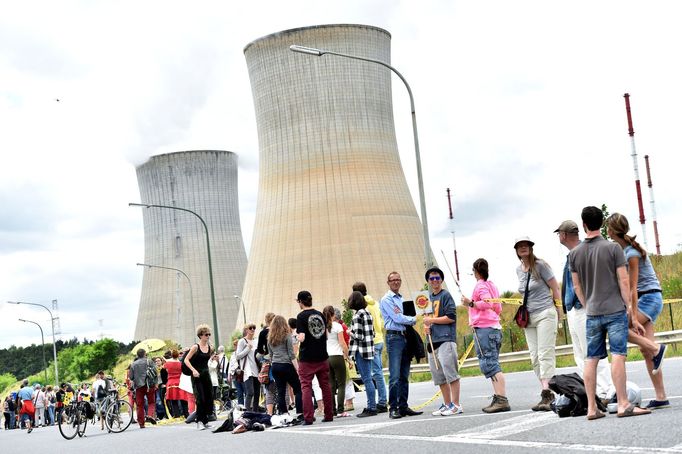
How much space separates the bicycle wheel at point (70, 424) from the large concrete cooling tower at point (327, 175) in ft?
73.8

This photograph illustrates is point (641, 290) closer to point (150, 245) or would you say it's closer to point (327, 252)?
point (327, 252)

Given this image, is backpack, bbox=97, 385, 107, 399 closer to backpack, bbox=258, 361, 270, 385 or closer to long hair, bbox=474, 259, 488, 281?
backpack, bbox=258, 361, 270, 385

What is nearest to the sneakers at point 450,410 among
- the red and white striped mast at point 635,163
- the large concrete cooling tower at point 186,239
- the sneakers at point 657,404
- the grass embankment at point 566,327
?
the sneakers at point 657,404

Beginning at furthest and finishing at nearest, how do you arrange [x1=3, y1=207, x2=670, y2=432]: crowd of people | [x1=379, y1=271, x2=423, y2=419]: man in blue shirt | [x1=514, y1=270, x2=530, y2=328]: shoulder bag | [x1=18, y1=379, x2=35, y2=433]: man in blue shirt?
1. [x1=18, y1=379, x2=35, y2=433]: man in blue shirt
2. [x1=379, y1=271, x2=423, y2=419]: man in blue shirt
3. [x1=514, y1=270, x2=530, y2=328]: shoulder bag
4. [x1=3, y1=207, x2=670, y2=432]: crowd of people

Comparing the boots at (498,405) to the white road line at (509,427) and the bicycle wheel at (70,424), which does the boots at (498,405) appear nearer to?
the white road line at (509,427)

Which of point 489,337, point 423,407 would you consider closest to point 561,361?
point 423,407

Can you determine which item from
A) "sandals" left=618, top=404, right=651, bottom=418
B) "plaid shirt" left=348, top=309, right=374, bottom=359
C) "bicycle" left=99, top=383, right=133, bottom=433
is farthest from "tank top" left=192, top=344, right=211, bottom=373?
"sandals" left=618, top=404, right=651, bottom=418

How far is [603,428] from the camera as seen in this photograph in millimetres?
6820

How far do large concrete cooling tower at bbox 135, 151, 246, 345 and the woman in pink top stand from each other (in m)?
42.1

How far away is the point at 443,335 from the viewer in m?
9.84

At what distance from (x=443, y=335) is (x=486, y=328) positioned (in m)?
0.56

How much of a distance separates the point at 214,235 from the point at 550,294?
151 ft

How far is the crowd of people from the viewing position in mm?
7285

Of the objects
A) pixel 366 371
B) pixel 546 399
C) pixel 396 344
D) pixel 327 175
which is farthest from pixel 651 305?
pixel 327 175
